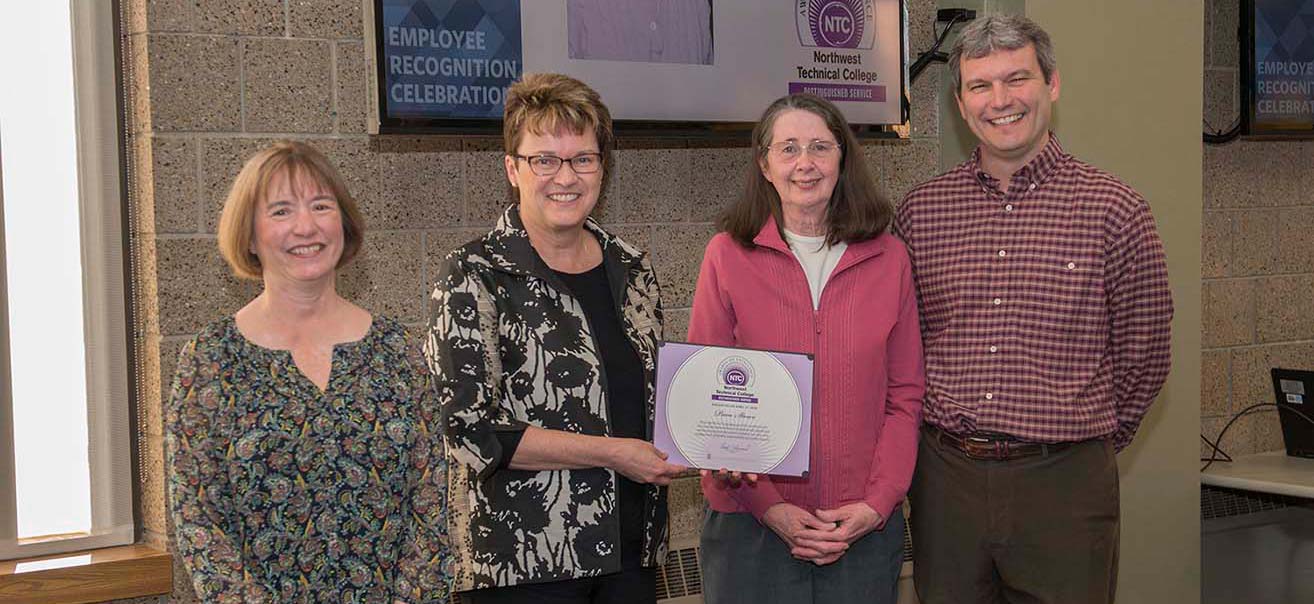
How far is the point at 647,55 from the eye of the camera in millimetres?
3334

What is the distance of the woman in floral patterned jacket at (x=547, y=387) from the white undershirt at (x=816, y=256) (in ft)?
1.12

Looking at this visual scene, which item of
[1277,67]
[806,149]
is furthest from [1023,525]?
[1277,67]

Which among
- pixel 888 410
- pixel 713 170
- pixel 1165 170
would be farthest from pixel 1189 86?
pixel 888 410

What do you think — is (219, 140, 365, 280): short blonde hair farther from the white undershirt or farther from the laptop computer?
the laptop computer

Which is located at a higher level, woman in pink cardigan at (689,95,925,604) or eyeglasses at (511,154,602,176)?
eyeglasses at (511,154,602,176)

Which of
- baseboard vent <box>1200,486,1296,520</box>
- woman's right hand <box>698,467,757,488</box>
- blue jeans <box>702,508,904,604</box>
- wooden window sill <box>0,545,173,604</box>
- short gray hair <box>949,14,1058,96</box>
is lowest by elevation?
baseboard vent <box>1200,486,1296,520</box>

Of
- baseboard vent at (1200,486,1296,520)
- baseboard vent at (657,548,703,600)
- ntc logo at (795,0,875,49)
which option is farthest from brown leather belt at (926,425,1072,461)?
baseboard vent at (1200,486,1296,520)

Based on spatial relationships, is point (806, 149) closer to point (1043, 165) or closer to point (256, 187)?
point (1043, 165)

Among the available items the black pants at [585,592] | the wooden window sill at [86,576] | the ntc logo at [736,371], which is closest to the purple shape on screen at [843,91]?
the ntc logo at [736,371]

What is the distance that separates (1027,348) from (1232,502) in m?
2.52

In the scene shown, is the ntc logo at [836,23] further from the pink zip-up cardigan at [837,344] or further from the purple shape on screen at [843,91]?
the pink zip-up cardigan at [837,344]

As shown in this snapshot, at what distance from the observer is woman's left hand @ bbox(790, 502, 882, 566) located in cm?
237

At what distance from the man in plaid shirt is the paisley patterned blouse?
1.13m

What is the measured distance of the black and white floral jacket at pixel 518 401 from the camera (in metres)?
2.22
